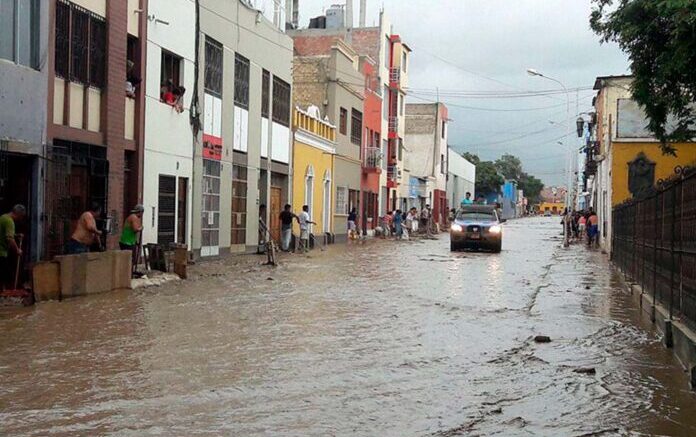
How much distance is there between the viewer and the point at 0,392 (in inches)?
280

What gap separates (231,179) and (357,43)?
2720cm

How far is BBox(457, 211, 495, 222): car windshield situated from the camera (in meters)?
32.4

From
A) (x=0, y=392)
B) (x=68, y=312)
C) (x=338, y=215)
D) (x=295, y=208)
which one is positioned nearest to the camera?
(x=0, y=392)

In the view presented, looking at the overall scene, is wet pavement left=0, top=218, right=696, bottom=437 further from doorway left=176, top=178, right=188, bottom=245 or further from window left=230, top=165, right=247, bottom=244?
A: window left=230, top=165, right=247, bottom=244

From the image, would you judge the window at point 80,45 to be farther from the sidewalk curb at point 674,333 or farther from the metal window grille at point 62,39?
the sidewalk curb at point 674,333

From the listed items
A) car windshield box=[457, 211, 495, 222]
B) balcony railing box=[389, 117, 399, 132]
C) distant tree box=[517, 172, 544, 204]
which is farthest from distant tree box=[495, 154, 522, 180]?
car windshield box=[457, 211, 495, 222]

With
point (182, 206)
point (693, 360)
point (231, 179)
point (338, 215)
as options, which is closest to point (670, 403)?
point (693, 360)

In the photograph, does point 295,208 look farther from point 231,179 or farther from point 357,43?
point 357,43

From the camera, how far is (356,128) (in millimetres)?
43938

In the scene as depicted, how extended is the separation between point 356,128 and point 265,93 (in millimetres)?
15385

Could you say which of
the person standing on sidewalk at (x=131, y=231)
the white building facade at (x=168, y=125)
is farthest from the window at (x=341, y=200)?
the person standing on sidewalk at (x=131, y=231)

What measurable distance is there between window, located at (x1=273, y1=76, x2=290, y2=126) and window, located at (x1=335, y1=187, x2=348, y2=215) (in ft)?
28.2

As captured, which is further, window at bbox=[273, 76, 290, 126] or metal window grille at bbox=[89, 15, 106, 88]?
window at bbox=[273, 76, 290, 126]

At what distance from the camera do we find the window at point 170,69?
21.2 meters
